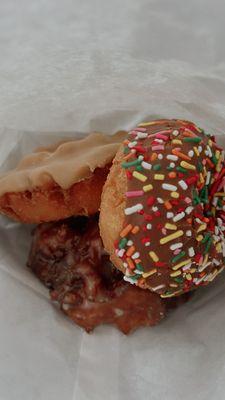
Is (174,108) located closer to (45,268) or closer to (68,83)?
(68,83)

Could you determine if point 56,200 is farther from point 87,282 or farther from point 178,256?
point 178,256

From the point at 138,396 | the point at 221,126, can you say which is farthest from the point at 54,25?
the point at 138,396

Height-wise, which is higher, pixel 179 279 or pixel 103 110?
pixel 103 110

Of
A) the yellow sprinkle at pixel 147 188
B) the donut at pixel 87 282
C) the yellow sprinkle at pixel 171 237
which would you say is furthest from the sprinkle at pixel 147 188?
the donut at pixel 87 282

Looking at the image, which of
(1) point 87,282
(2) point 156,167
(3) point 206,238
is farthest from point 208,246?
(1) point 87,282

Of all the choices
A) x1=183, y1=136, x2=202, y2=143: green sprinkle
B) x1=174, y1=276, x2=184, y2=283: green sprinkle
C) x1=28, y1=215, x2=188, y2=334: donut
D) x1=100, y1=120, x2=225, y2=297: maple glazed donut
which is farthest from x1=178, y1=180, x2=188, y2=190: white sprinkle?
x1=28, y1=215, x2=188, y2=334: donut

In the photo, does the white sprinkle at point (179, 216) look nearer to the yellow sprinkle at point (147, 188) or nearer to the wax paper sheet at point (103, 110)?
the yellow sprinkle at point (147, 188)
